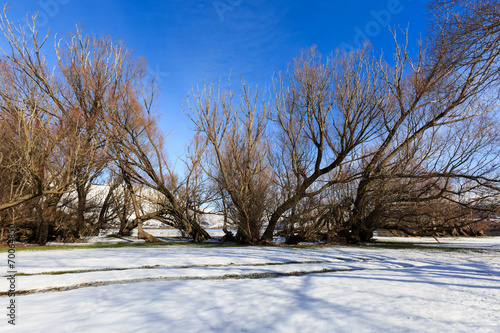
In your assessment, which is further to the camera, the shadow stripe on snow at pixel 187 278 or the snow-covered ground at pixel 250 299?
the shadow stripe on snow at pixel 187 278

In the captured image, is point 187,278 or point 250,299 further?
point 187,278

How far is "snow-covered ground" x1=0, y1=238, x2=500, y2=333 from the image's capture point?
314 cm

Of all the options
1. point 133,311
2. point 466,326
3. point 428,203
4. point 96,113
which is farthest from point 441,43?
point 96,113

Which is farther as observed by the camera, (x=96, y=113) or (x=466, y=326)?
(x=96, y=113)

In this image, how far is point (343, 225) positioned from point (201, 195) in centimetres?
887

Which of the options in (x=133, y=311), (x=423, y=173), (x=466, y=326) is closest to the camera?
(x=466, y=326)

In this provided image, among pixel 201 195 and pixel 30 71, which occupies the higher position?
pixel 30 71

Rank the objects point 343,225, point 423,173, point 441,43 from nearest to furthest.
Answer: point 441,43 < point 423,173 < point 343,225

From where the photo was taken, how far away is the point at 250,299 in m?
4.12

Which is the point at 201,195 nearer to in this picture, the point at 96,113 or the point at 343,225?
the point at 96,113

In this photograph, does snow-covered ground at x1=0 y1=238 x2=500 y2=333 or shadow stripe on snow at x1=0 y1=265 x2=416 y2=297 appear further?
shadow stripe on snow at x1=0 y1=265 x2=416 y2=297

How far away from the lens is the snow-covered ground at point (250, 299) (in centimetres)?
314

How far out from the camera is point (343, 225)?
1658 centimetres

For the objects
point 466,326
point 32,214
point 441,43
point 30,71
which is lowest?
point 466,326
